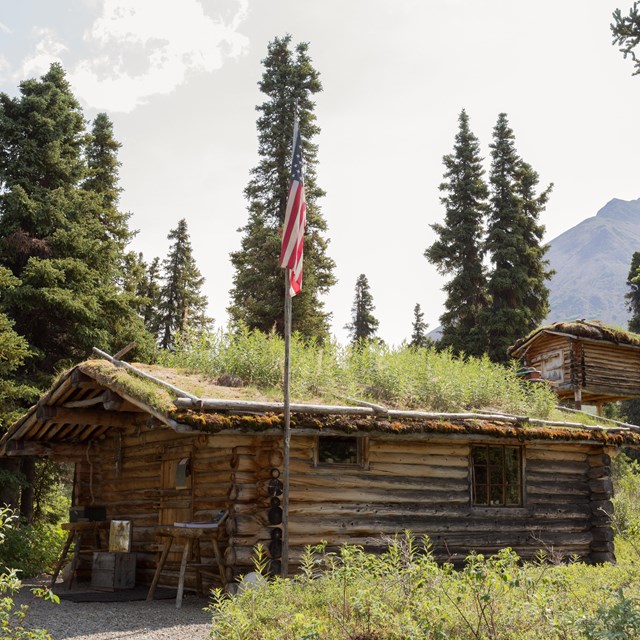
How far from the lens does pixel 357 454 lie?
13.3 m

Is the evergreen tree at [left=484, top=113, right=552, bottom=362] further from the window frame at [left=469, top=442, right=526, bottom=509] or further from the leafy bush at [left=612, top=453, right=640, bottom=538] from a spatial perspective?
the window frame at [left=469, top=442, right=526, bottom=509]

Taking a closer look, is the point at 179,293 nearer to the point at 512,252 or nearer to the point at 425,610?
the point at 512,252

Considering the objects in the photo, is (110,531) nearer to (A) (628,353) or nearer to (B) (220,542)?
(B) (220,542)

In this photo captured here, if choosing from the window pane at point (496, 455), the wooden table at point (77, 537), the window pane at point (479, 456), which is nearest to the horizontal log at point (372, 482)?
the window pane at point (479, 456)

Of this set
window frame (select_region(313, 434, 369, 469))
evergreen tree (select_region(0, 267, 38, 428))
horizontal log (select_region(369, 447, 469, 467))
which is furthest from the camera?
evergreen tree (select_region(0, 267, 38, 428))

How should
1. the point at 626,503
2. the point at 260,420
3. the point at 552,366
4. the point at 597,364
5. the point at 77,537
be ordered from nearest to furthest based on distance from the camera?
the point at 260,420
the point at 77,537
the point at 626,503
the point at 597,364
the point at 552,366

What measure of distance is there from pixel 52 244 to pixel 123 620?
14046 mm

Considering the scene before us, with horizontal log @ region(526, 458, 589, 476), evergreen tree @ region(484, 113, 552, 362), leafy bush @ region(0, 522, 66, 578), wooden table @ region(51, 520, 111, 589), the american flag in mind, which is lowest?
leafy bush @ region(0, 522, 66, 578)

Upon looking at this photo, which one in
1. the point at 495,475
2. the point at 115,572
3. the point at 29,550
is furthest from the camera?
the point at 29,550

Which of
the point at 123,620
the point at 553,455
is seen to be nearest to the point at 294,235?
the point at 123,620

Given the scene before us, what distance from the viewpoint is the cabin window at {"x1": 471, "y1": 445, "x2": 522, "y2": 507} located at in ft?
47.6

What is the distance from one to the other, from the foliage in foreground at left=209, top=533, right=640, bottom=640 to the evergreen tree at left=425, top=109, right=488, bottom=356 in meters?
28.9

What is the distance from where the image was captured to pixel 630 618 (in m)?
5.66

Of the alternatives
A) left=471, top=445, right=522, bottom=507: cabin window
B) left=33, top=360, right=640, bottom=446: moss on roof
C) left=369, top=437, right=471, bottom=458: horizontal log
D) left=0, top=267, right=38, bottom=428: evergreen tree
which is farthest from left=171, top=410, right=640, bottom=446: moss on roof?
left=0, top=267, right=38, bottom=428: evergreen tree
